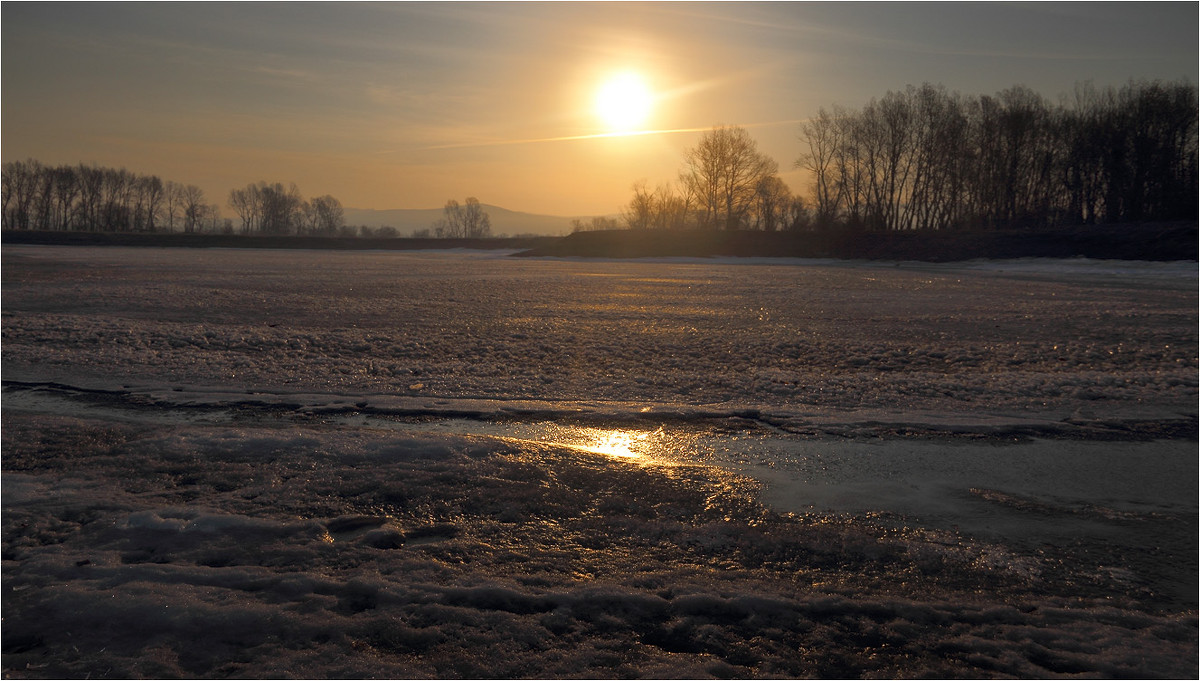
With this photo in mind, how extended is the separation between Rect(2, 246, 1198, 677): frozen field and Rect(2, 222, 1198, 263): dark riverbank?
32.2 meters

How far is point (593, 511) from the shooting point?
3752 millimetres

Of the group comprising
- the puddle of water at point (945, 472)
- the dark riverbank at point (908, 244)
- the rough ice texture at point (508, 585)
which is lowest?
the rough ice texture at point (508, 585)

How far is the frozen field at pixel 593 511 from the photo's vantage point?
256 cm

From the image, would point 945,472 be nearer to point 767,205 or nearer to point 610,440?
point 610,440

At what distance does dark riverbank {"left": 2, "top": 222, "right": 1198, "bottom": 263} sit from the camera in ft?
115

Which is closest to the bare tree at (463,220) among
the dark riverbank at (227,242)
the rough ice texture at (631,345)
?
the dark riverbank at (227,242)

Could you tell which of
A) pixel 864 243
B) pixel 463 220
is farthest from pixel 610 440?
pixel 463 220

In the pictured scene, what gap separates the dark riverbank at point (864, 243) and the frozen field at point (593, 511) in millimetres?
32224

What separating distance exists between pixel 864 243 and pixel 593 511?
44058mm

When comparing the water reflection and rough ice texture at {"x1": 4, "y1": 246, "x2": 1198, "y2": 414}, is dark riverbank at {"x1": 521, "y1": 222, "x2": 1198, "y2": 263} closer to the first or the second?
rough ice texture at {"x1": 4, "y1": 246, "x2": 1198, "y2": 414}

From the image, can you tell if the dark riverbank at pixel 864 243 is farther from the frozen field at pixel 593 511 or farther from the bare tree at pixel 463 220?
the bare tree at pixel 463 220

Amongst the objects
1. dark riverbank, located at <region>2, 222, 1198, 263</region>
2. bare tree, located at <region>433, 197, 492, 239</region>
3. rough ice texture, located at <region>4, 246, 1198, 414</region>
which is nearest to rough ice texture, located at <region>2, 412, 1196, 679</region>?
rough ice texture, located at <region>4, 246, 1198, 414</region>

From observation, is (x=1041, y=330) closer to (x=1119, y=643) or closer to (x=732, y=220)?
(x=1119, y=643)

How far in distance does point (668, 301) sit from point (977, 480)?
10.9 metres
